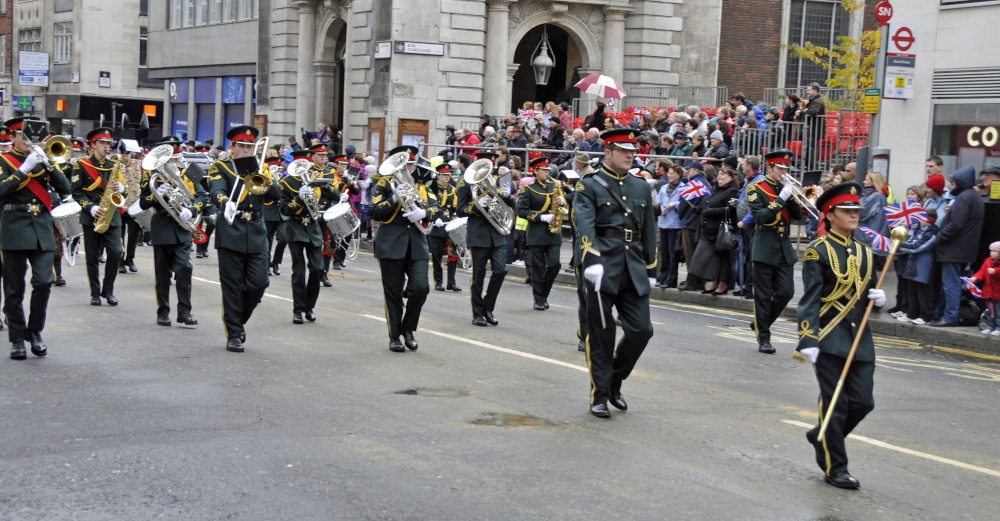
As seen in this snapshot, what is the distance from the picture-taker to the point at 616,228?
920 cm

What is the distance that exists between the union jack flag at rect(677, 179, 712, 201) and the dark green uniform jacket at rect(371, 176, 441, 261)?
7.38m

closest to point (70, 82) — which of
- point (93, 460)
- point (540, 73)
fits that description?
point (540, 73)

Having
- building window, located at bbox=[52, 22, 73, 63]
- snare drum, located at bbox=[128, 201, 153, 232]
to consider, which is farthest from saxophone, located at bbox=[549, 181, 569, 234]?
building window, located at bbox=[52, 22, 73, 63]

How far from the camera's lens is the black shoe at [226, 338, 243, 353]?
1159 centimetres

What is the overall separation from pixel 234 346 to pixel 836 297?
6.00m

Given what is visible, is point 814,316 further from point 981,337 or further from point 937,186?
point 937,186

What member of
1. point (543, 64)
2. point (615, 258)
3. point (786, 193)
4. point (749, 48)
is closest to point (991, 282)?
point (786, 193)

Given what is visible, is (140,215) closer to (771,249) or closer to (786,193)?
(771,249)

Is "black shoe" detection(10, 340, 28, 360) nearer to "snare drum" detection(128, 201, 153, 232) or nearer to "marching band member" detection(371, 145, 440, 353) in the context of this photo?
"marching band member" detection(371, 145, 440, 353)

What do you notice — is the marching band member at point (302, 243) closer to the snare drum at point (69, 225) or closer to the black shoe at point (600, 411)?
the snare drum at point (69, 225)

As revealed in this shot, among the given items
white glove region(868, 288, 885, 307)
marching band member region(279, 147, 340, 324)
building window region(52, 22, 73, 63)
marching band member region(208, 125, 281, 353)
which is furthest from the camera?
building window region(52, 22, 73, 63)

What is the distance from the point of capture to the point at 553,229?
15.6 metres

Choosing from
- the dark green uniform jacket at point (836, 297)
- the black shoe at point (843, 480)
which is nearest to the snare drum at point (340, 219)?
the dark green uniform jacket at point (836, 297)

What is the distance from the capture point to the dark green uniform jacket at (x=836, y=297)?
7.58 m
